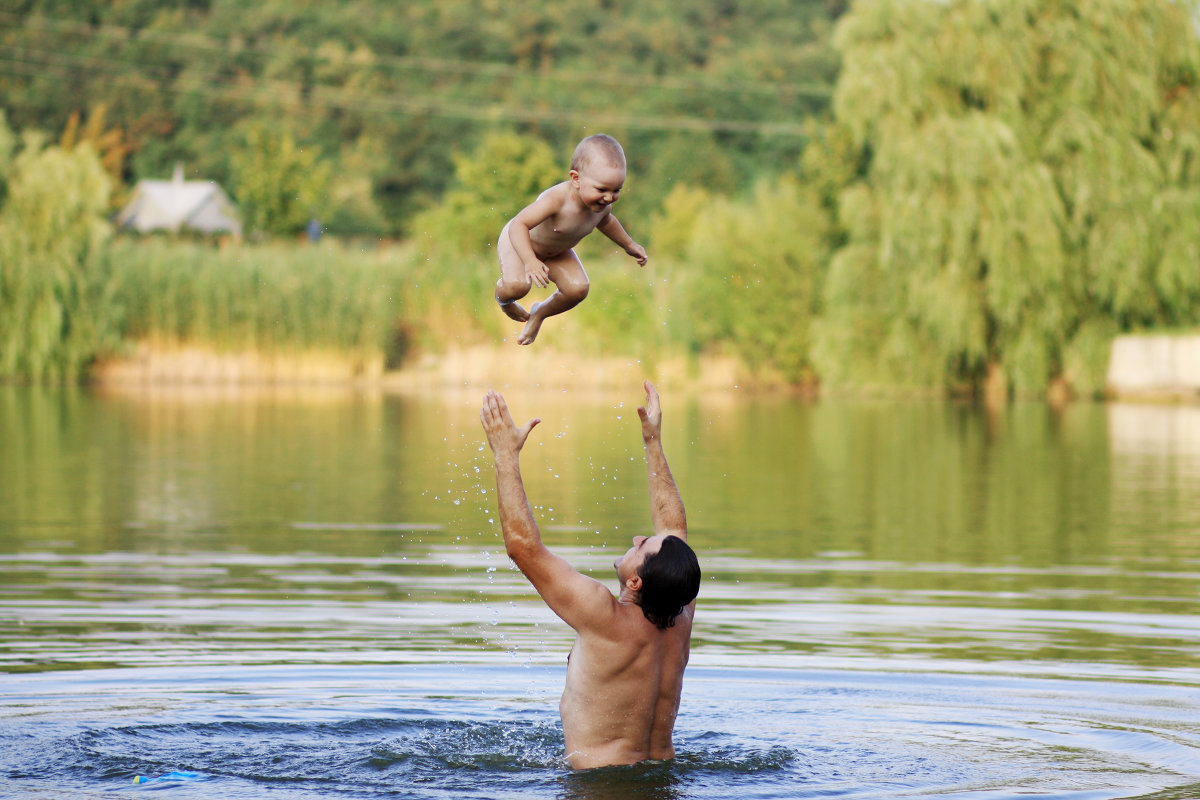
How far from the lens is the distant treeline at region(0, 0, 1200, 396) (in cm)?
4116

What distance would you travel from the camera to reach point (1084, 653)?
11203 mm

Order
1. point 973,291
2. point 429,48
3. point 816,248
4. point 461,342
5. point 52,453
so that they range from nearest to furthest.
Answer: point 52,453 → point 973,291 → point 461,342 → point 816,248 → point 429,48

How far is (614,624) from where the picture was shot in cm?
746

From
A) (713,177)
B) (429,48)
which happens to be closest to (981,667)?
(713,177)

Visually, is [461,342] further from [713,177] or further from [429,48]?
[429,48]

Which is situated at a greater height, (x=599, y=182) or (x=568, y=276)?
(x=599, y=182)

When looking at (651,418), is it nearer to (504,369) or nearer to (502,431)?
(502,431)

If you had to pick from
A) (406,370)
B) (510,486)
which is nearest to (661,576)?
(510,486)

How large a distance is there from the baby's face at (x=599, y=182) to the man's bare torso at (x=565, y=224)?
0.19 m

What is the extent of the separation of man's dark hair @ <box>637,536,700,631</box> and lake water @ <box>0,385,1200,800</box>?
97 centimetres

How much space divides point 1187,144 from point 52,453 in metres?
Result: 29.6

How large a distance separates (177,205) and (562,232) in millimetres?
82343

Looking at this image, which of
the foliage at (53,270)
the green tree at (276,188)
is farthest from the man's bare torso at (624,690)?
the green tree at (276,188)

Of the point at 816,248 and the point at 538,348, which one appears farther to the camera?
the point at 816,248
